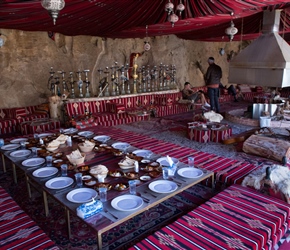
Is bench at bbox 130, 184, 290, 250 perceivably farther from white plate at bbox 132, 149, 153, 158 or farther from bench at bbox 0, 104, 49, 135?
bench at bbox 0, 104, 49, 135

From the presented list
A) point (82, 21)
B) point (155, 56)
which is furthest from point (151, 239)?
point (155, 56)

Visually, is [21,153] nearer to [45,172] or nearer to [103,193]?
[45,172]

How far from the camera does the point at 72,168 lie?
2.80m

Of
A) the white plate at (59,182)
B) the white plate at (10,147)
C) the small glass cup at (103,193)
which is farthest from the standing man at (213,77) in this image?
the small glass cup at (103,193)

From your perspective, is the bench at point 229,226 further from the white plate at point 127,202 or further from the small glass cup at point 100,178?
the small glass cup at point 100,178

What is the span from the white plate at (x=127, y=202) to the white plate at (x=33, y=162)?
127cm

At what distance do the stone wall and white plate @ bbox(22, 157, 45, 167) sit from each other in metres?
4.51

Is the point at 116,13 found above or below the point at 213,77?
above

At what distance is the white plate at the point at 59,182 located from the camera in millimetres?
2421

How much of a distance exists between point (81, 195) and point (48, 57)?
6.07 meters

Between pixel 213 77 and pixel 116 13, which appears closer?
pixel 116 13

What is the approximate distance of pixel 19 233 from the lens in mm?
2057

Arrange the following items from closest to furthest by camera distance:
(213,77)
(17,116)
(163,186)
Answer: (163,186), (17,116), (213,77)

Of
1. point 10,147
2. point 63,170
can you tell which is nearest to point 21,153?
point 10,147
